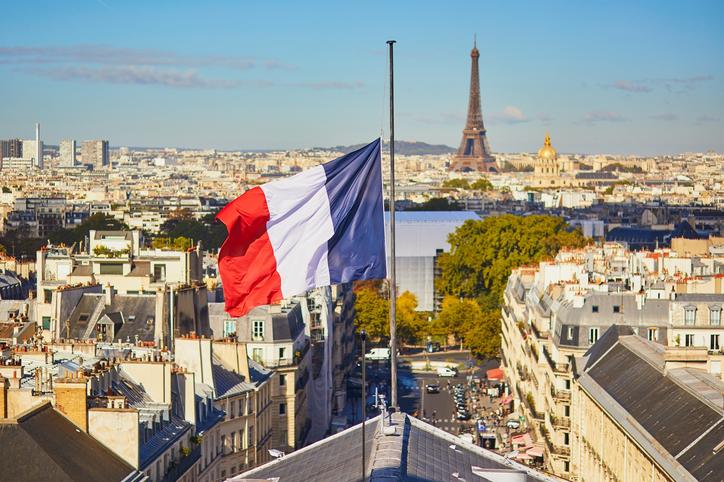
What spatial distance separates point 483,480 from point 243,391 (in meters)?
20.9

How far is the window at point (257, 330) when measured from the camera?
50.2 meters

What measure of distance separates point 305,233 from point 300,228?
3.0 inches

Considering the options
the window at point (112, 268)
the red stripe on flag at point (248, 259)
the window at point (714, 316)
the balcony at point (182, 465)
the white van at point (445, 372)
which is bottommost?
the white van at point (445, 372)

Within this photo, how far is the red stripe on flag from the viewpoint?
68.8 ft

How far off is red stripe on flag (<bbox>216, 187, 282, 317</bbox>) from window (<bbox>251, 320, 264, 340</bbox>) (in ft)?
95.4

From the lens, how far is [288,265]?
21188 millimetres

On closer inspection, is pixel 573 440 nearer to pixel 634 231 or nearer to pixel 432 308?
pixel 432 308

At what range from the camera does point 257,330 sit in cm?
5031

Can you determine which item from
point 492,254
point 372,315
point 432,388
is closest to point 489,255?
point 492,254

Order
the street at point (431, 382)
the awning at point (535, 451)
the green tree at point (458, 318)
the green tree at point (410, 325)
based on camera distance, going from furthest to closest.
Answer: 1. the green tree at point (410, 325)
2. the green tree at point (458, 318)
3. the street at point (431, 382)
4. the awning at point (535, 451)

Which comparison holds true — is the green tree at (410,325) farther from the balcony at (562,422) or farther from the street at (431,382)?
the balcony at (562,422)

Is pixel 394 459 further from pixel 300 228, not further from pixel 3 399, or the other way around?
pixel 3 399

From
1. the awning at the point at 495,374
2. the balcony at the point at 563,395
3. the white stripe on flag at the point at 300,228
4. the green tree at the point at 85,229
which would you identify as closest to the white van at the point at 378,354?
the awning at the point at 495,374

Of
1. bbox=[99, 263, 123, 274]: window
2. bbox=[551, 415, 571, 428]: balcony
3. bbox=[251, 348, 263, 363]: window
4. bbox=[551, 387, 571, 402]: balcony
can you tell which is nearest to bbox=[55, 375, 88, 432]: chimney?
bbox=[251, 348, 263, 363]: window
